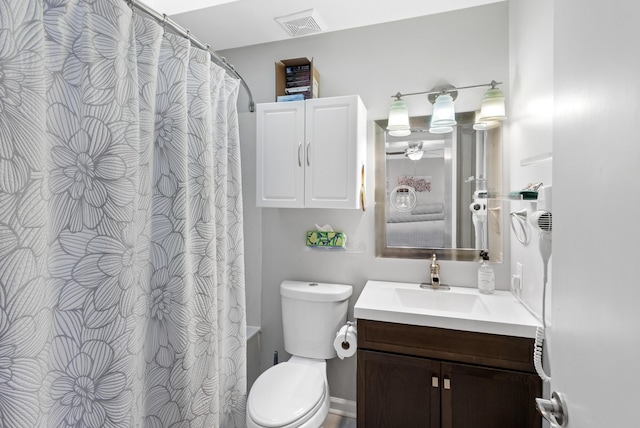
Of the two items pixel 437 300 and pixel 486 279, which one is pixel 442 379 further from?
pixel 486 279

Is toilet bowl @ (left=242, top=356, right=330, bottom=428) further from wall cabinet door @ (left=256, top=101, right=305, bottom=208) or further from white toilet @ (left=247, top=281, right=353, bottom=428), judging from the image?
wall cabinet door @ (left=256, top=101, right=305, bottom=208)

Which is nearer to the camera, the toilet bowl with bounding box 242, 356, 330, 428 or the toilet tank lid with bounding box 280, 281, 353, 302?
the toilet bowl with bounding box 242, 356, 330, 428

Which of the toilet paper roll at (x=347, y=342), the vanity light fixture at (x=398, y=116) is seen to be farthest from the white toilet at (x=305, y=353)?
the vanity light fixture at (x=398, y=116)

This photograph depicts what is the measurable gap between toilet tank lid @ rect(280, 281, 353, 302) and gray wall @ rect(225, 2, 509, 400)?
0.10m

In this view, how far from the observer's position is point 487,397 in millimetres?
1350

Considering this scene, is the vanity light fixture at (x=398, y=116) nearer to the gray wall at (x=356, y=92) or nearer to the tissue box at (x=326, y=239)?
the gray wall at (x=356, y=92)

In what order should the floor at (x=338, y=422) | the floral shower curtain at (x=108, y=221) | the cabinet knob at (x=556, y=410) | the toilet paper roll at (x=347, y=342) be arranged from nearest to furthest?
1. the cabinet knob at (x=556, y=410)
2. the floral shower curtain at (x=108, y=221)
3. the toilet paper roll at (x=347, y=342)
4. the floor at (x=338, y=422)

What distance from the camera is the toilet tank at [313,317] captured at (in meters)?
1.81

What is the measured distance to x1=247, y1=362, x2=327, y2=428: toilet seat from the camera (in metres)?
1.28

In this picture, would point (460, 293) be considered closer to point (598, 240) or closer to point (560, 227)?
point (560, 227)

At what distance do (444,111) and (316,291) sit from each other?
1264 millimetres

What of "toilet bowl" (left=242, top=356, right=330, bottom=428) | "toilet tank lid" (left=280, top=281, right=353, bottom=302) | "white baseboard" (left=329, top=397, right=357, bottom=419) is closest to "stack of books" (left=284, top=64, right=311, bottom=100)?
"toilet tank lid" (left=280, top=281, right=353, bottom=302)

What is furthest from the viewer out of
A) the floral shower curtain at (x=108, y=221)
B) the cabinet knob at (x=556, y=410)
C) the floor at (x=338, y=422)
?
the floor at (x=338, y=422)

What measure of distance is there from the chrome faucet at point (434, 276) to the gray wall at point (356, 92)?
0.21 feet
